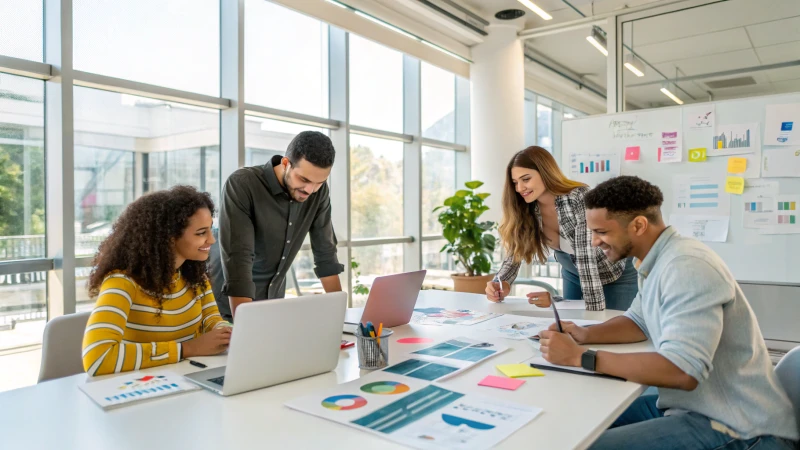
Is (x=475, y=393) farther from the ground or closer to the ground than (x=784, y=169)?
closer to the ground

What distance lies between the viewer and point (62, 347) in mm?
1683

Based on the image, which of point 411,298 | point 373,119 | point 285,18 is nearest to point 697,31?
point 373,119

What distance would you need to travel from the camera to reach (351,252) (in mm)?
5203

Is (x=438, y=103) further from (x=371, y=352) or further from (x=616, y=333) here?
(x=371, y=352)

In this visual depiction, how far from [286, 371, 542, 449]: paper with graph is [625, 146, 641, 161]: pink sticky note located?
328 cm

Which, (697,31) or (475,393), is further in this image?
(697,31)

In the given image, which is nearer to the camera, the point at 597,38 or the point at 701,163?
the point at 701,163

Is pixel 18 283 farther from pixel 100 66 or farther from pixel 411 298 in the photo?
pixel 411 298

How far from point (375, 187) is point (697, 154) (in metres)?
2.95

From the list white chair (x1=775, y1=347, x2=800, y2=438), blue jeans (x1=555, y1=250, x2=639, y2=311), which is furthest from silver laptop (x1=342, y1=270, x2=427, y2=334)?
white chair (x1=775, y1=347, x2=800, y2=438)

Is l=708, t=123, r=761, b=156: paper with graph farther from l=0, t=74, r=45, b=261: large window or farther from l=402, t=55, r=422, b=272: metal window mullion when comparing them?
l=0, t=74, r=45, b=261: large window

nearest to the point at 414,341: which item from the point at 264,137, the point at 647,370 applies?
the point at 647,370

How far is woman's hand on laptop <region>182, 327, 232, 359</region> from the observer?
162cm

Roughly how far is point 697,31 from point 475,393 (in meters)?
5.67
